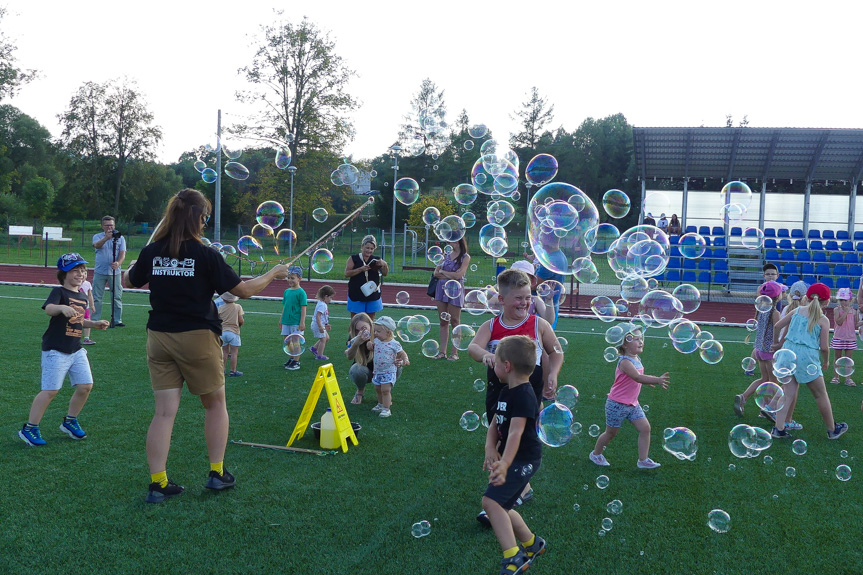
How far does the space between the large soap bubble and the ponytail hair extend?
13.1 ft

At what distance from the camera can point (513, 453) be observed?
3445mm

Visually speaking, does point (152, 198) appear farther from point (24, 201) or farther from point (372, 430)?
point (372, 430)

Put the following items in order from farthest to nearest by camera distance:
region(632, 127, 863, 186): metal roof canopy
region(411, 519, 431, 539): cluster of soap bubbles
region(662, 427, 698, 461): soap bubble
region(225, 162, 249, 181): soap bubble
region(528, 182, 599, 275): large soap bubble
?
region(632, 127, 863, 186): metal roof canopy
region(225, 162, 249, 181): soap bubble
region(528, 182, 599, 275): large soap bubble
region(662, 427, 698, 461): soap bubble
region(411, 519, 431, 539): cluster of soap bubbles

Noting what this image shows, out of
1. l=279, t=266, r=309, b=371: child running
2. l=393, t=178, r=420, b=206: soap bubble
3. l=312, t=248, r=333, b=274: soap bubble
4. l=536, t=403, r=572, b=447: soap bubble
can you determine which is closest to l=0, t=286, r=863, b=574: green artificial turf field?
l=536, t=403, r=572, b=447: soap bubble

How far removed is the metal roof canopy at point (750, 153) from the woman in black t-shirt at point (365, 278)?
20.6 metres

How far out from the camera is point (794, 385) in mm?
6402

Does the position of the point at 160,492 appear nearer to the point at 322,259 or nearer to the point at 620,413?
the point at 620,413

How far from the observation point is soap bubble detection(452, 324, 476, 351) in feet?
24.3

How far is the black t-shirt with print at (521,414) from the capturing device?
3.52 metres

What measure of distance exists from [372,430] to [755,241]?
85.6ft

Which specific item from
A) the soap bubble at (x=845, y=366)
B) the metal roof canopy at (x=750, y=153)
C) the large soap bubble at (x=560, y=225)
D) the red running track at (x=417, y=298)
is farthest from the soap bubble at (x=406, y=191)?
the metal roof canopy at (x=750, y=153)

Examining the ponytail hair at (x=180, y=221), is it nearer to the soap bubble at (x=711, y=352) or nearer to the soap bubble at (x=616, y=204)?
the soap bubble at (x=711, y=352)

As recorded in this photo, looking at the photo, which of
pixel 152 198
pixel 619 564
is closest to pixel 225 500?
pixel 619 564

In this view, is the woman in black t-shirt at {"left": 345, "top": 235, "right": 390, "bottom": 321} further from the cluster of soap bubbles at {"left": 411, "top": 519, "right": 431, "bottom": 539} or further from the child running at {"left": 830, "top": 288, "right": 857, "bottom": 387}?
the child running at {"left": 830, "top": 288, "right": 857, "bottom": 387}
